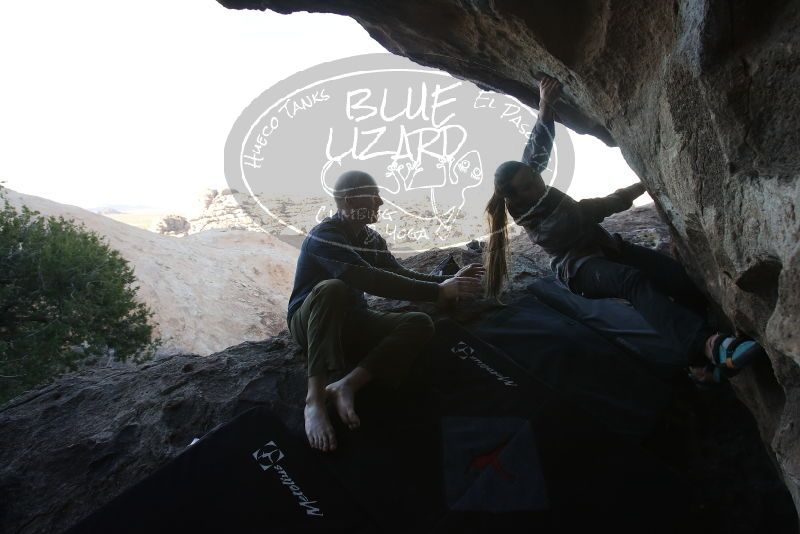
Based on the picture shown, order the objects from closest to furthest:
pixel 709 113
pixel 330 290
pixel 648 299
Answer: pixel 709 113, pixel 648 299, pixel 330 290

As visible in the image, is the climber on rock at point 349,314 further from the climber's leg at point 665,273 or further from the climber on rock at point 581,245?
the climber's leg at point 665,273

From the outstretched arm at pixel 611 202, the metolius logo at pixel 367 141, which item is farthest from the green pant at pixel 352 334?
the outstretched arm at pixel 611 202

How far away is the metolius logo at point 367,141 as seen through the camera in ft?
8.39

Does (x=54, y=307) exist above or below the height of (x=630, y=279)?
below

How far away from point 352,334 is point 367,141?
162cm

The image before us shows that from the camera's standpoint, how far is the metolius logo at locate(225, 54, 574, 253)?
8.39 feet

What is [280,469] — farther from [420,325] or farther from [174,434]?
[420,325]

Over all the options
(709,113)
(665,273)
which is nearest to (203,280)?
(665,273)

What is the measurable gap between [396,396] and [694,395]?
7.32ft

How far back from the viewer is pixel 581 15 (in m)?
3.06

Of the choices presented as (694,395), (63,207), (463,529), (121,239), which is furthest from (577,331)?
(63,207)

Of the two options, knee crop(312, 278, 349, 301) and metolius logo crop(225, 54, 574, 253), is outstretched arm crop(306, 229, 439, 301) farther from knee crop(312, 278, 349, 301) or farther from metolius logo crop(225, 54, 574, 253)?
metolius logo crop(225, 54, 574, 253)

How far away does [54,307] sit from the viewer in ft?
32.4

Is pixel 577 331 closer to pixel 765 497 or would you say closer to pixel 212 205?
pixel 765 497
